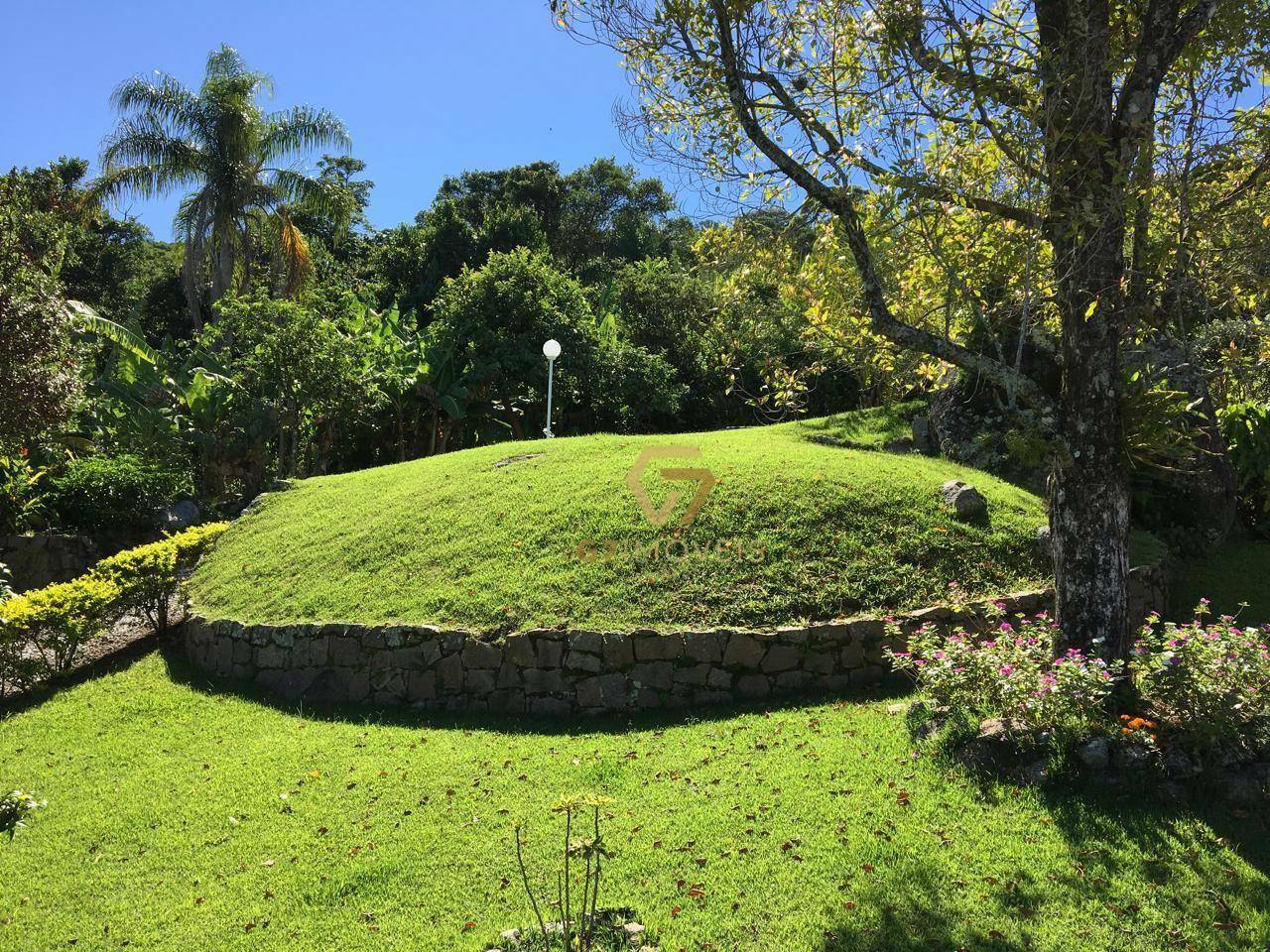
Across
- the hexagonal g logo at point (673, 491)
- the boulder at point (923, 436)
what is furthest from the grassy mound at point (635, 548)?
the boulder at point (923, 436)

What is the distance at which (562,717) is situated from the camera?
24.8 ft

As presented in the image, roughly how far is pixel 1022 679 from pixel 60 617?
9.75 metres

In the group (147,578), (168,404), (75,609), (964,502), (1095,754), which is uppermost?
(168,404)

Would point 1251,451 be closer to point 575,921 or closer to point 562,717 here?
point 562,717

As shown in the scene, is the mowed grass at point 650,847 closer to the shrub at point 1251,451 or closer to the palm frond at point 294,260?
the shrub at point 1251,451

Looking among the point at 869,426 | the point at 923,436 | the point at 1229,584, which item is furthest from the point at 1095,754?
the point at 869,426

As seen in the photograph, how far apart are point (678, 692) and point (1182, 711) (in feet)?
12.4

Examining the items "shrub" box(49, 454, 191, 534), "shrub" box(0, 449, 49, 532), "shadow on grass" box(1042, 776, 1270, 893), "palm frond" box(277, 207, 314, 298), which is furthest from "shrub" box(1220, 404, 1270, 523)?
"palm frond" box(277, 207, 314, 298)

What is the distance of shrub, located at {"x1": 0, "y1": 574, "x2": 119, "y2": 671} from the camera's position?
9.20m

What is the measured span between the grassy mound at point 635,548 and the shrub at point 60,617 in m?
1.14

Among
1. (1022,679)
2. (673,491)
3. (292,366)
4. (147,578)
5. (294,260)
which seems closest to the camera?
(1022,679)

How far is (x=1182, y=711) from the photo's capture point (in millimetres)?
5266

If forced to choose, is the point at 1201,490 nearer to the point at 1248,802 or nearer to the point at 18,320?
the point at 1248,802

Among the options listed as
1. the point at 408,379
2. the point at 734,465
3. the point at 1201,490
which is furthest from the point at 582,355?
the point at 1201,490
